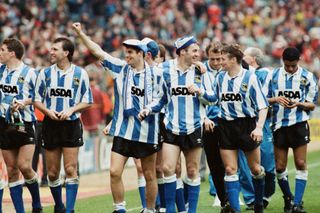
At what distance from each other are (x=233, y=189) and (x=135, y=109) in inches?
73.3

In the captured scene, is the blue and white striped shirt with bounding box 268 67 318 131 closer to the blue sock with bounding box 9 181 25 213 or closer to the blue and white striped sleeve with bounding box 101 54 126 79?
the blue and white striped sleeve with bounding box 101 54 126 79

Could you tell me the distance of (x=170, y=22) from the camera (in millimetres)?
33625

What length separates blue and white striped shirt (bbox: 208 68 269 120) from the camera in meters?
12.4

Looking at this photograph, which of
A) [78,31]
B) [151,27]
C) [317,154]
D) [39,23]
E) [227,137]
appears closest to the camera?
[78,31]

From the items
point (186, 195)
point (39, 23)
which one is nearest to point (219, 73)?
point (186, 195)

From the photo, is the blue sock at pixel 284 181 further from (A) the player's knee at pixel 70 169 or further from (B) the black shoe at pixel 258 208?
(A) the player's knee at pixel 70 169

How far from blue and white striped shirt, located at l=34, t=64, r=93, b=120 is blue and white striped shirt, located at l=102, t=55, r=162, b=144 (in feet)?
2.41

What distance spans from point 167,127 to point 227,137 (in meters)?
0.86

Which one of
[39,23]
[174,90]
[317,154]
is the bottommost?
[317,154]

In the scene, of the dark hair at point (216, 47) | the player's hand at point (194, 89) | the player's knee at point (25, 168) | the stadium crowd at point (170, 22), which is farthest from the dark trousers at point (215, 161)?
the stadium crowd at point (170, 22)

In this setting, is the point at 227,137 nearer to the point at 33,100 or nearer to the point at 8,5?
the point at 33,100

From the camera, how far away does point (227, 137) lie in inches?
494

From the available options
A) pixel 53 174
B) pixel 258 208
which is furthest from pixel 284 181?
pixel 53 174

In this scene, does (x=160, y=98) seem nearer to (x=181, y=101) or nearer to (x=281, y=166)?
(x=181, y=101)
